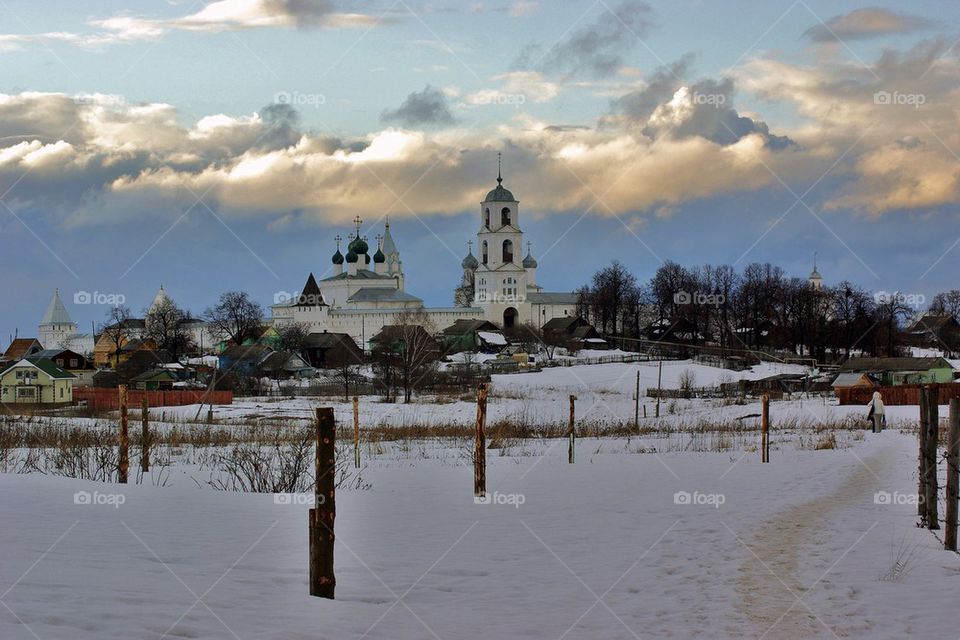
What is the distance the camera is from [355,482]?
19797 millimetres

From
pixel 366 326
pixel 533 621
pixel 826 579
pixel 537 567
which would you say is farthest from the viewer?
pixel 366 326

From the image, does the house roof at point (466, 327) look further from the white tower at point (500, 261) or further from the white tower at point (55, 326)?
the white tower at point (55, 326)

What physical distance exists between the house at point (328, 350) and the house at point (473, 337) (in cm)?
1092

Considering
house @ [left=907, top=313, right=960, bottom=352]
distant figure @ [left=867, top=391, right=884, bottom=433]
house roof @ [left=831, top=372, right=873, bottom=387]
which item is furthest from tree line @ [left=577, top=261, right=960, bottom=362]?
distant figure @ [left=867, top=391, right=884, bottom=433]

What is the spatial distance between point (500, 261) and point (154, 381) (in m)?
69.8

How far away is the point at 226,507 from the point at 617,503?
5.97m

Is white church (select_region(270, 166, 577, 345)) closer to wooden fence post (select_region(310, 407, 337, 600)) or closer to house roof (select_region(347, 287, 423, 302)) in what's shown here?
house roof (select_region(347, 287, 423, 302))

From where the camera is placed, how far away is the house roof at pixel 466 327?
390 ft

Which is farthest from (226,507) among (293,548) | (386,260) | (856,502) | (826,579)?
(386,260)

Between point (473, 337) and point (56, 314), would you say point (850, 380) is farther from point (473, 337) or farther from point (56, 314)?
point (56, 314)

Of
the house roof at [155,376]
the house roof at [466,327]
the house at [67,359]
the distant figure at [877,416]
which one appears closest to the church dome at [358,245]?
the house roof at [466,327]

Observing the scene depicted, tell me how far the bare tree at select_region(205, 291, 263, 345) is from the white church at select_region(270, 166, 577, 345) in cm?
870

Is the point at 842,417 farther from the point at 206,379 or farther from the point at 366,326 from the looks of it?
the point at 366,326

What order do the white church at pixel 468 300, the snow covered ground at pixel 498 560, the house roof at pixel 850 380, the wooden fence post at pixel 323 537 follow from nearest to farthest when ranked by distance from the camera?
the snow covered ground at pixel 498 560 → the wooden fence post at pixel 323 537 → the house roof at pixel 850 380 → the white church at pixel 468 300
